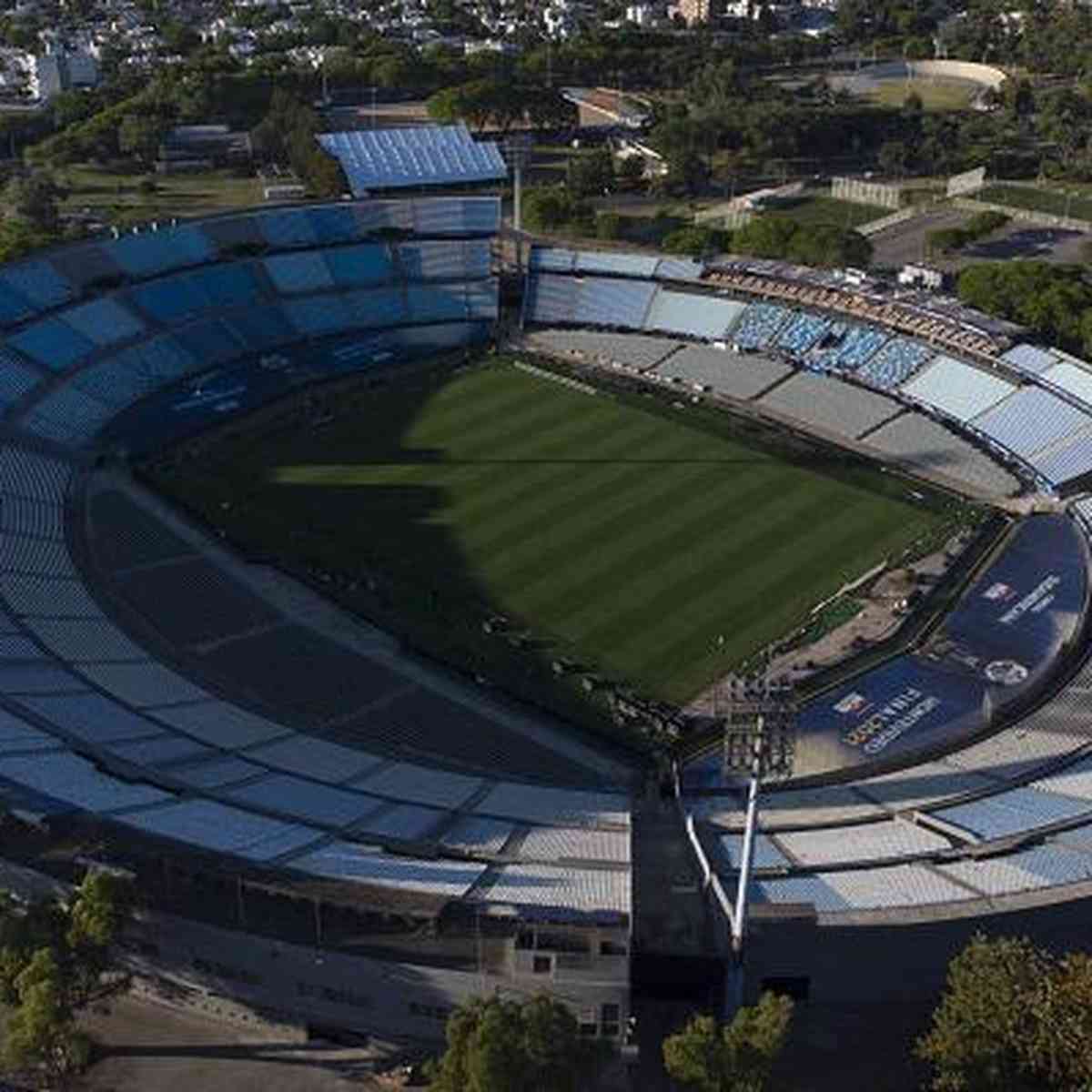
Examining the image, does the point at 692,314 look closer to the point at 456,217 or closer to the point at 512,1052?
the point at 456,217

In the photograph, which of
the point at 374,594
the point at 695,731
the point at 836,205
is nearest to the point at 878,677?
the point at 695,731

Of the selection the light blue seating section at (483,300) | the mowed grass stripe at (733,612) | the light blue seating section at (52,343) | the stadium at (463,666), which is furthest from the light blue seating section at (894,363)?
Answer: the light blue seating section at (52,343)

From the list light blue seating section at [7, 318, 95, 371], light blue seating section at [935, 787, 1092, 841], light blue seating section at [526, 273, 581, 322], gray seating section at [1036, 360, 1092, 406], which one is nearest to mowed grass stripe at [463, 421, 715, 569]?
light blue seating section at [526, 273, 581, 322]

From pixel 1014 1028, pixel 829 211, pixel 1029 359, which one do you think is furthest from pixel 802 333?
pixel 1014 1028

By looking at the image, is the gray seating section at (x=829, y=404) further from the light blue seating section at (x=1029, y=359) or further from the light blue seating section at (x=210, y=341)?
the light blue seating section at (x=210, y=341)

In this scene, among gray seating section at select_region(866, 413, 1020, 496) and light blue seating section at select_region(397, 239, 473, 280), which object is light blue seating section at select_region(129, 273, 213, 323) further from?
gray seating section at select_region(866, 413, 1020, 496)

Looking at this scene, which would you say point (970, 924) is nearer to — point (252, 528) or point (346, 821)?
point (346, 821)

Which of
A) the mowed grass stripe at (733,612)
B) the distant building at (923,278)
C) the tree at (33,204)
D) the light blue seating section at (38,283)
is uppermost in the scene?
the tree at (33,204)
